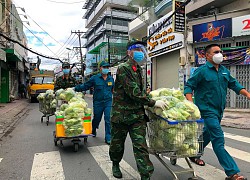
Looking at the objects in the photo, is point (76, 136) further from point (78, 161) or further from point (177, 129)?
point (177, 129)

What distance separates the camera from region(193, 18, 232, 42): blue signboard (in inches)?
603

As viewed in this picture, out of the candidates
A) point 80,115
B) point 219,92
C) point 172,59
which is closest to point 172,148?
point 219,92

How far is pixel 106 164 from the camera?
5.02 metres

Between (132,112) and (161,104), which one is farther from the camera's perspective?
(132,112)

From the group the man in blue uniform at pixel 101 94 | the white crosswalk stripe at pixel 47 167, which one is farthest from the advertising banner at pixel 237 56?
the white crosswalk stripe at pixel 47 167

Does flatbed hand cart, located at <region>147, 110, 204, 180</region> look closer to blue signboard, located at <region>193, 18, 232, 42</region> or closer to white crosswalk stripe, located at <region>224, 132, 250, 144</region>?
white crosswalk stripe, located at <region>224, 132, 250, 144</region>

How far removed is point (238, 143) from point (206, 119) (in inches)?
132

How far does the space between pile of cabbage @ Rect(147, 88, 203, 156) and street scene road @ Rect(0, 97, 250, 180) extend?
75 centimetres

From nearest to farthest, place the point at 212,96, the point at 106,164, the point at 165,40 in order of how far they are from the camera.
A: the point at 212,96, the point at 106,164, the point at 165,40

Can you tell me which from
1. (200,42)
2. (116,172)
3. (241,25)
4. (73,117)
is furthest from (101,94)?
(200,42)

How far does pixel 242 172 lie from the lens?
14.8 feet

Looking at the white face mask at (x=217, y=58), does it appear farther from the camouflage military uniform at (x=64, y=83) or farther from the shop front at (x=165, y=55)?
the shop front at (x=165, y=55)

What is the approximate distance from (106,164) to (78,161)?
0.63m

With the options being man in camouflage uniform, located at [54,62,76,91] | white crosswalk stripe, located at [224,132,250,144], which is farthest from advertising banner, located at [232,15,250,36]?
man in camouflage uniform, located at [54,62,76,91]
